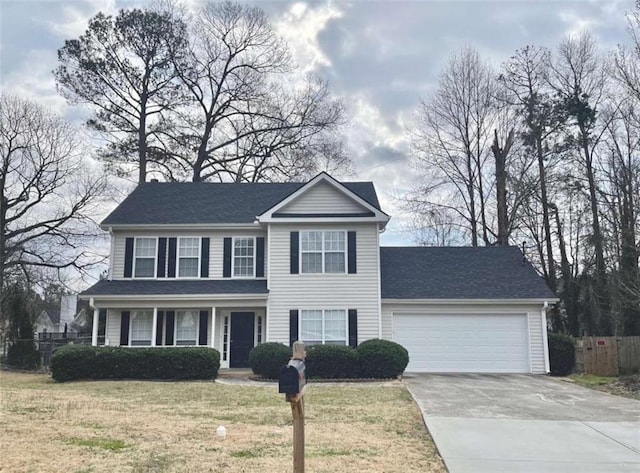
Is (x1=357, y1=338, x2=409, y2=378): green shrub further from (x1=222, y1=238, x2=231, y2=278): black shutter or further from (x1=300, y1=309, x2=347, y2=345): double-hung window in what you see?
(x1=222, y1=238, x2=231, y2=278): black shutter

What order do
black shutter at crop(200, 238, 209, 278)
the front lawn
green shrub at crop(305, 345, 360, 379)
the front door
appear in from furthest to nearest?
black shutter at crop(200, 238, 209, 278) → the front door → green shrub at crop(305, 345, 360, 379) → the front lawn

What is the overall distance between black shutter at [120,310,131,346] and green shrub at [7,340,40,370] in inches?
181

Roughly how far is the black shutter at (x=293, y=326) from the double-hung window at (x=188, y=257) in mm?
3767

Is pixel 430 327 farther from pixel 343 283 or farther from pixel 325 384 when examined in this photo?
pixel 325 384

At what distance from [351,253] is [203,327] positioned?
5644 mm

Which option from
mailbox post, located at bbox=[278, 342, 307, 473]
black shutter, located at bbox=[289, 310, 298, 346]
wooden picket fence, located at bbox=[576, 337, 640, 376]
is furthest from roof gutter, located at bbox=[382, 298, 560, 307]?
mailbox post, located at bbox=[278, 342, 307, 473]

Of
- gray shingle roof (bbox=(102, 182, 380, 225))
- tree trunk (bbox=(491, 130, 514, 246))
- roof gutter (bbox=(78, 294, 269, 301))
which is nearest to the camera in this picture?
roof gutter (bbox=(78, 294, 269, 301))

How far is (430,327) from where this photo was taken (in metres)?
18.4

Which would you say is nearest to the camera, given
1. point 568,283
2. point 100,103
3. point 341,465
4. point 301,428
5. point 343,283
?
point 301,428

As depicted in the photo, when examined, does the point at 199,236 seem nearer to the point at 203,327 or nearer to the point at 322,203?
the point at 203,327

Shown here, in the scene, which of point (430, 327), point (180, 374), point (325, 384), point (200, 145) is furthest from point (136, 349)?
point (200, 145)

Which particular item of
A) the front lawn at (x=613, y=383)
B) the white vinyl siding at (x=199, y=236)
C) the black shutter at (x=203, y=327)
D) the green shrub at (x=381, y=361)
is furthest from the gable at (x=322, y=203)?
the front lawn at (x=613, y=383)

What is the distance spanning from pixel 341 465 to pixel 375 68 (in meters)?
14.9

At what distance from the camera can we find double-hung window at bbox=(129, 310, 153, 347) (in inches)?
728
